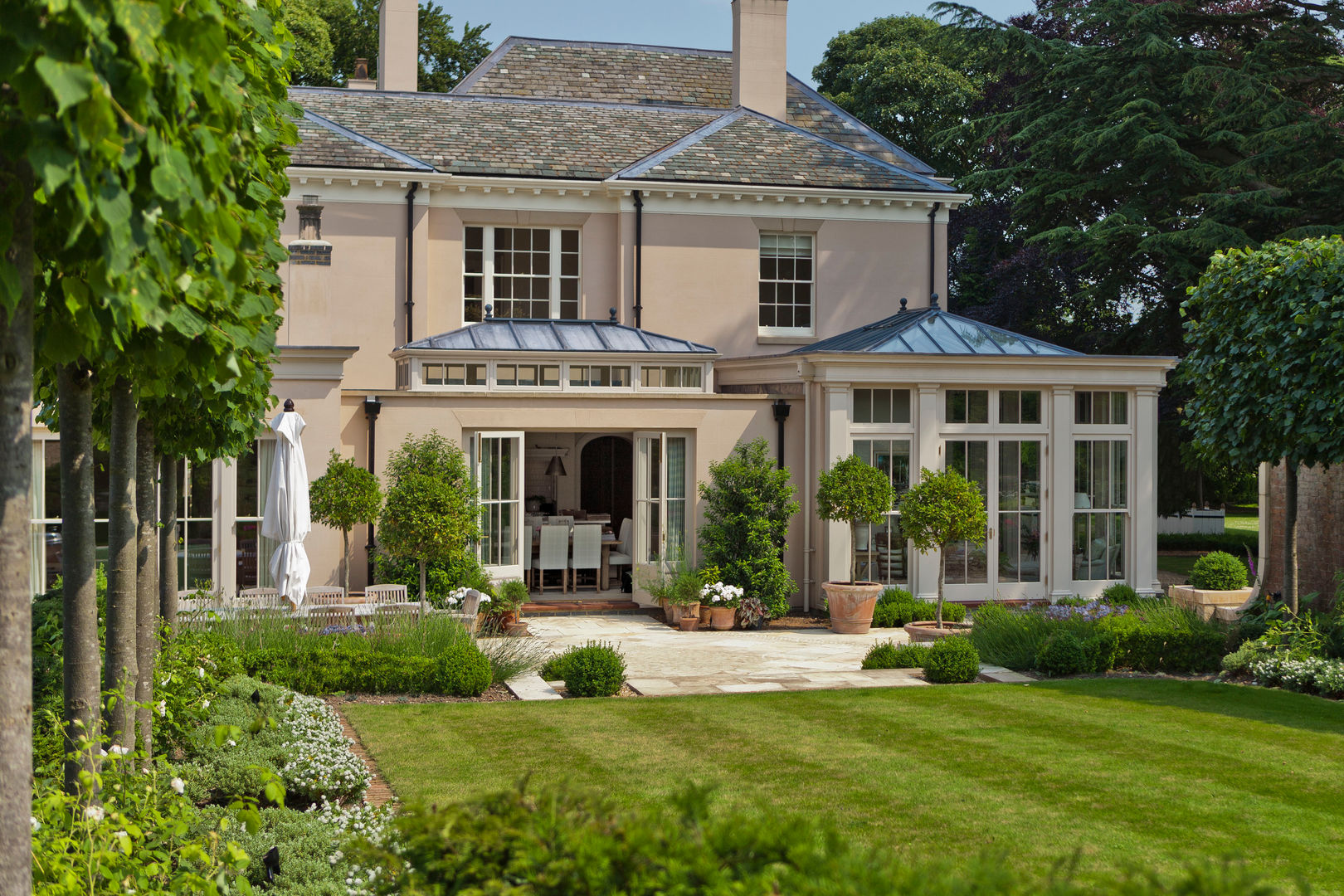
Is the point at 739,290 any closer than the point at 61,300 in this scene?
No

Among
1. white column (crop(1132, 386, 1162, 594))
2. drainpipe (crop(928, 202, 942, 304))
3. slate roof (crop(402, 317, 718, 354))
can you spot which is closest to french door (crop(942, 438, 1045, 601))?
white column (crop(1132, 386, 1162, 594))

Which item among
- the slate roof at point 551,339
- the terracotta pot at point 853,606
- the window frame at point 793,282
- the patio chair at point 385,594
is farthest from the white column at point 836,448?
the patio chair at point 385,594

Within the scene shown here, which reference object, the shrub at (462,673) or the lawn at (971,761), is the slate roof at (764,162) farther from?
the lawn at (971,761)

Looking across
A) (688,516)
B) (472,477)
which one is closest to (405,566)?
(472,477)

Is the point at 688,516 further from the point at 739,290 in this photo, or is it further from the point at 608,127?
the point at 608,127

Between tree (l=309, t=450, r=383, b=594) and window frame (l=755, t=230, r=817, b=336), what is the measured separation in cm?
825

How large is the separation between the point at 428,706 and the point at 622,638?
15.3ft

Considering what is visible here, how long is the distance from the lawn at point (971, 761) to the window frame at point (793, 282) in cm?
1026

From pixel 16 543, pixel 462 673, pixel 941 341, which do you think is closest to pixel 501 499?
pixel 462 673

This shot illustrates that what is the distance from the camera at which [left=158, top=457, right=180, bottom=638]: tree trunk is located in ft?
26.5

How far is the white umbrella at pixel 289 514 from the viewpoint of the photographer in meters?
12.2

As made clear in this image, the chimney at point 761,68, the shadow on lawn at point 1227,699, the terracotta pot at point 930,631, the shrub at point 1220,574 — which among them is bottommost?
the shadow on lawn at point 1227,699

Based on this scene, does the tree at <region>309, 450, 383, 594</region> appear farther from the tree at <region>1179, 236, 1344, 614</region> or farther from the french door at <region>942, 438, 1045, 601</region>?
the tree at <region>1179, 236, 1344, 614</region>

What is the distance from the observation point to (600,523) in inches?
707
